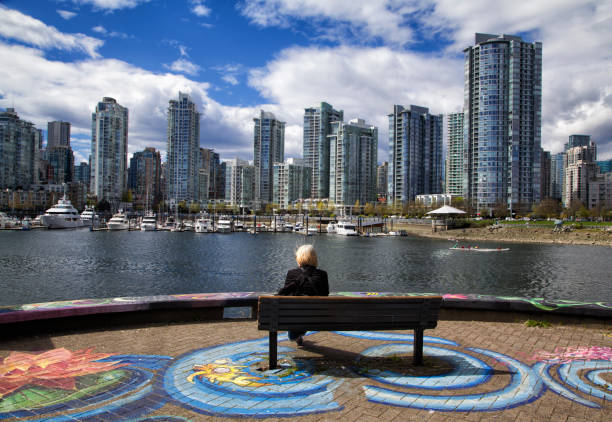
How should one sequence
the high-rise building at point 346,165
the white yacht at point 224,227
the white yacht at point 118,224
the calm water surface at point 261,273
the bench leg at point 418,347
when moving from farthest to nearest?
the high-rise building at point 346,165 < the white yacht at point 224,227 < the white yacht at point 118,224 < the calm water surface at point 261,273 < the bench leg at point 418,347

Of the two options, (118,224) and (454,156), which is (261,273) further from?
(454,156)

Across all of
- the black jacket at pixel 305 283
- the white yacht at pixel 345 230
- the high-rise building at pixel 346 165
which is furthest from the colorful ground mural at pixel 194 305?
the high-rise building at pixel 346 165

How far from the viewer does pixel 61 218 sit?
106 metres

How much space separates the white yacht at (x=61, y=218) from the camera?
10525 cm

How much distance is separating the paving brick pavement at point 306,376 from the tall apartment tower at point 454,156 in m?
179

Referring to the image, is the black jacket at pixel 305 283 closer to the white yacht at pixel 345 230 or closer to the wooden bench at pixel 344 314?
the wooden bench at pixel 344 314

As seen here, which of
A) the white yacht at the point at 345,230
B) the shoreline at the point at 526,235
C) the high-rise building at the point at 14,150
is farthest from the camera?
the high-rise building at the point at 14,150

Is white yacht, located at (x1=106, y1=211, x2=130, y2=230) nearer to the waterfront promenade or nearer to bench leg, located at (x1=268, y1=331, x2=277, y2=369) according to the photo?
the waterfront promenade

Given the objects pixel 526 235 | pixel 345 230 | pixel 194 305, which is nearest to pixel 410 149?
pixel 345 230

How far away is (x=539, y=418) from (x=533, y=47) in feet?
488

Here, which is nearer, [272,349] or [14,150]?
[272,349]

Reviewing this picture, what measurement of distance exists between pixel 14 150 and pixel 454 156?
20372 cm

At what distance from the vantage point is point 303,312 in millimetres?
5402

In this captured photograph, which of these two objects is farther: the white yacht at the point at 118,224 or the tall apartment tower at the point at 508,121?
the tall apartment tower at the point at 508,121
